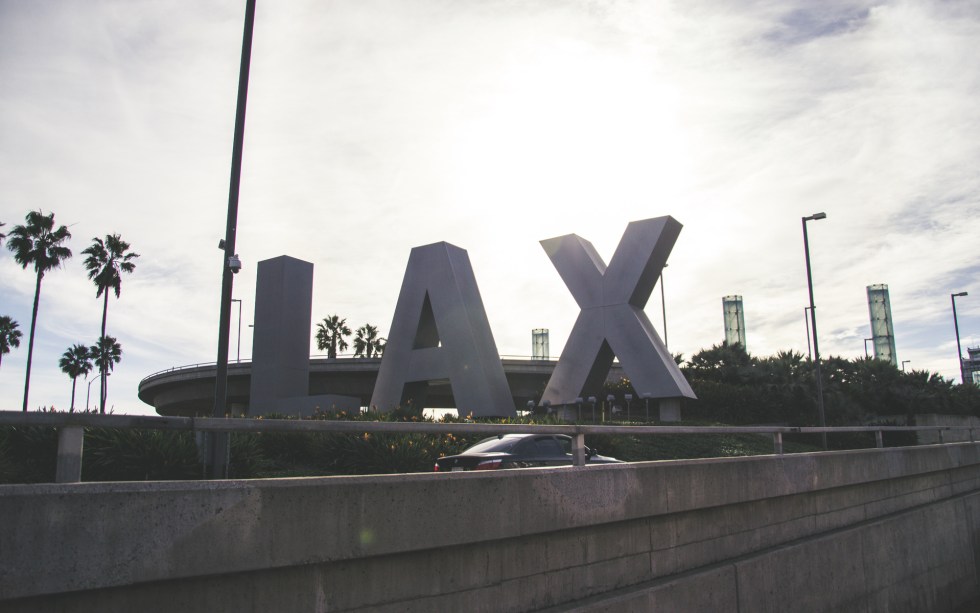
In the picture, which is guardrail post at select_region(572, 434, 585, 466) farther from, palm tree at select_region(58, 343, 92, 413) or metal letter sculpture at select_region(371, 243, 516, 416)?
palm tree at select_region(58, 343, 92, 413)

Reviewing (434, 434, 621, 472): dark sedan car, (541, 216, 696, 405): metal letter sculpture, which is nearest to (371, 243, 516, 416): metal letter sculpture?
(541, 216, 696, 405): metal letter sculpture

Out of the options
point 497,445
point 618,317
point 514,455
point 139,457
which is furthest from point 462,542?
point 618,317

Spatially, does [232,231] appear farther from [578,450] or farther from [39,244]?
[39,244]

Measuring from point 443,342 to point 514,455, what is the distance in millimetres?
18561

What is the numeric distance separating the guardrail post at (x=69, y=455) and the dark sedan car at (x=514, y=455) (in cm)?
707

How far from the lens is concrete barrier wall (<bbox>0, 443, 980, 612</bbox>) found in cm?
363

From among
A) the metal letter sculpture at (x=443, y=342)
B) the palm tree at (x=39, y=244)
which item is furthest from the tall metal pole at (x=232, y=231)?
the palm tree at (x=39, y=244)

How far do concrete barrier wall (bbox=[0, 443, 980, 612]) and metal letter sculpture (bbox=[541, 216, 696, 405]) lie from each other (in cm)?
1919

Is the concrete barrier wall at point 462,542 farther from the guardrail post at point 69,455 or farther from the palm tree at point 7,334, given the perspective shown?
the palm tree at point 7,334

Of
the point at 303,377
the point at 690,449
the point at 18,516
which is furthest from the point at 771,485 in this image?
the point at 303,377

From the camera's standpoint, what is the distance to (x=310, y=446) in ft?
54.8

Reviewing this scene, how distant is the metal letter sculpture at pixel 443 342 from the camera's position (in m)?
29.0

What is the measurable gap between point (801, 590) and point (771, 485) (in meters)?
1.35

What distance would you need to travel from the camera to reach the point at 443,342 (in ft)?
97.7
